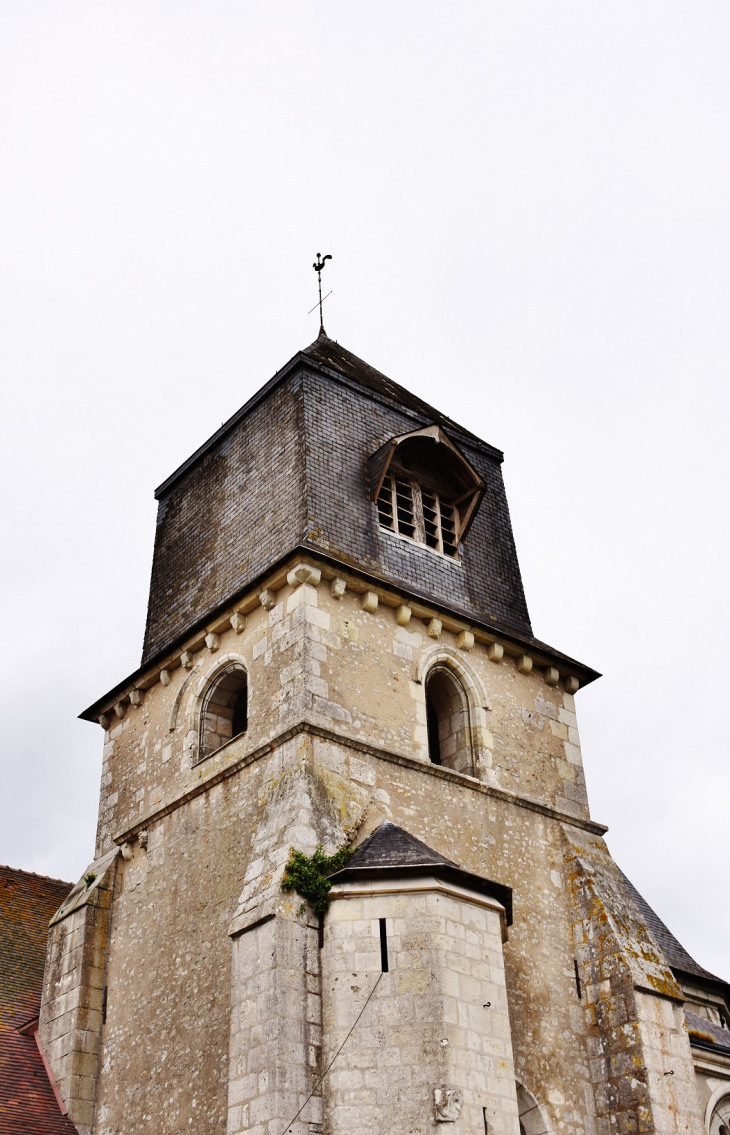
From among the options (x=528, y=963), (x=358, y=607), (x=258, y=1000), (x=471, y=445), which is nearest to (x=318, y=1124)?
(x=258, y=1000)

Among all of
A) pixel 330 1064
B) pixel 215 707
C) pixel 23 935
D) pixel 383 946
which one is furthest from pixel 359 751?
pixel 23 935

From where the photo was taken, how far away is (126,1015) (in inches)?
516

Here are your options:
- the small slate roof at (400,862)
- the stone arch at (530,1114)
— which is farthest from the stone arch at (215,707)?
the stone arch at (530,1114)

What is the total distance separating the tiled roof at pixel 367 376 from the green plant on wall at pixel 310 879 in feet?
24.6

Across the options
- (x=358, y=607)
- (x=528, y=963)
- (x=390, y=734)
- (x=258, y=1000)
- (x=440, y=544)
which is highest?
(x=440, y=544)

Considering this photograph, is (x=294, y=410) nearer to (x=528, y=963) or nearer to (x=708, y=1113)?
(x=528, y=963)

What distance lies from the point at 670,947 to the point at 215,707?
9231mm

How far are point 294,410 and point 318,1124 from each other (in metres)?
8.84

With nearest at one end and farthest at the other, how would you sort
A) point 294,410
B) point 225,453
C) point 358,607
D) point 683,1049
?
point 683,1049
point 358,607
point 294,410
point 225,453

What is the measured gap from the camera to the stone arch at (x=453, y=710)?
1385 cm

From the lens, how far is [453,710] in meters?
14.4

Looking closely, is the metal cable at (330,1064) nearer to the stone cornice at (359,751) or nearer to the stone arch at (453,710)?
the stone cornice at (359,751)

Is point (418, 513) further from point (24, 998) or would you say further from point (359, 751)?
point (24, 998)

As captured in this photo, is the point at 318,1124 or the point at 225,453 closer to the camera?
the point at 318,1124
